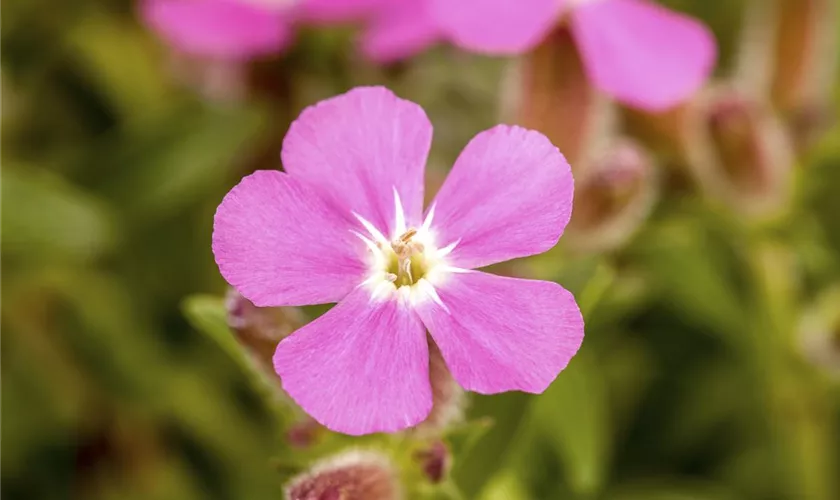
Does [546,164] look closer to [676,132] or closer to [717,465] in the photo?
[676,132]

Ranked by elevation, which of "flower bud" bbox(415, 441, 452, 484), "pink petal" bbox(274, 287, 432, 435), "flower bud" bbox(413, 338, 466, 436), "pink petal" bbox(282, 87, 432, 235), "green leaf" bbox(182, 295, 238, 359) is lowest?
"flower bud" bbox(415, 441, 452, 484)

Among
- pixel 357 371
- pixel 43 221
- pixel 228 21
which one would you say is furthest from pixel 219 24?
pixel 357 371

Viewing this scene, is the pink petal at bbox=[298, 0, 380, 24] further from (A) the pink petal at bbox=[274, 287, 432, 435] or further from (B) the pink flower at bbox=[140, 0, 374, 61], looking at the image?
(A) the pink petal at bbox=[274, 287, 432, 435]

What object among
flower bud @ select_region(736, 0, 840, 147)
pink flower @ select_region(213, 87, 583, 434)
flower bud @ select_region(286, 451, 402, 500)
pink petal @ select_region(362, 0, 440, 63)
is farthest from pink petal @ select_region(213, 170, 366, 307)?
flower bud @ select_region(736, 0, 840, 147)

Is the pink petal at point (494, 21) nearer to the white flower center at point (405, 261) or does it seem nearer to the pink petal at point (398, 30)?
the pink petal at point (398, 30)

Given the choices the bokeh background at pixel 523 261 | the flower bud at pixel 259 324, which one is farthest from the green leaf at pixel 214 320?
the bokeh background at pixel 523 261

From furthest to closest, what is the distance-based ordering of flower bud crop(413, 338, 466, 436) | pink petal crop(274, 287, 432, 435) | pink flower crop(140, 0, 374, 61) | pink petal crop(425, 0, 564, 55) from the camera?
pink flower crop(140, 0, 374, 61), pink petal crop(425, 0, 564, 55), flower bud crop(413, 338, 466, 436), pink petal crop(274, 287, 432, 435)

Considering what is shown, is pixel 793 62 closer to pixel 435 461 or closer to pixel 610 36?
pixel 610 36
